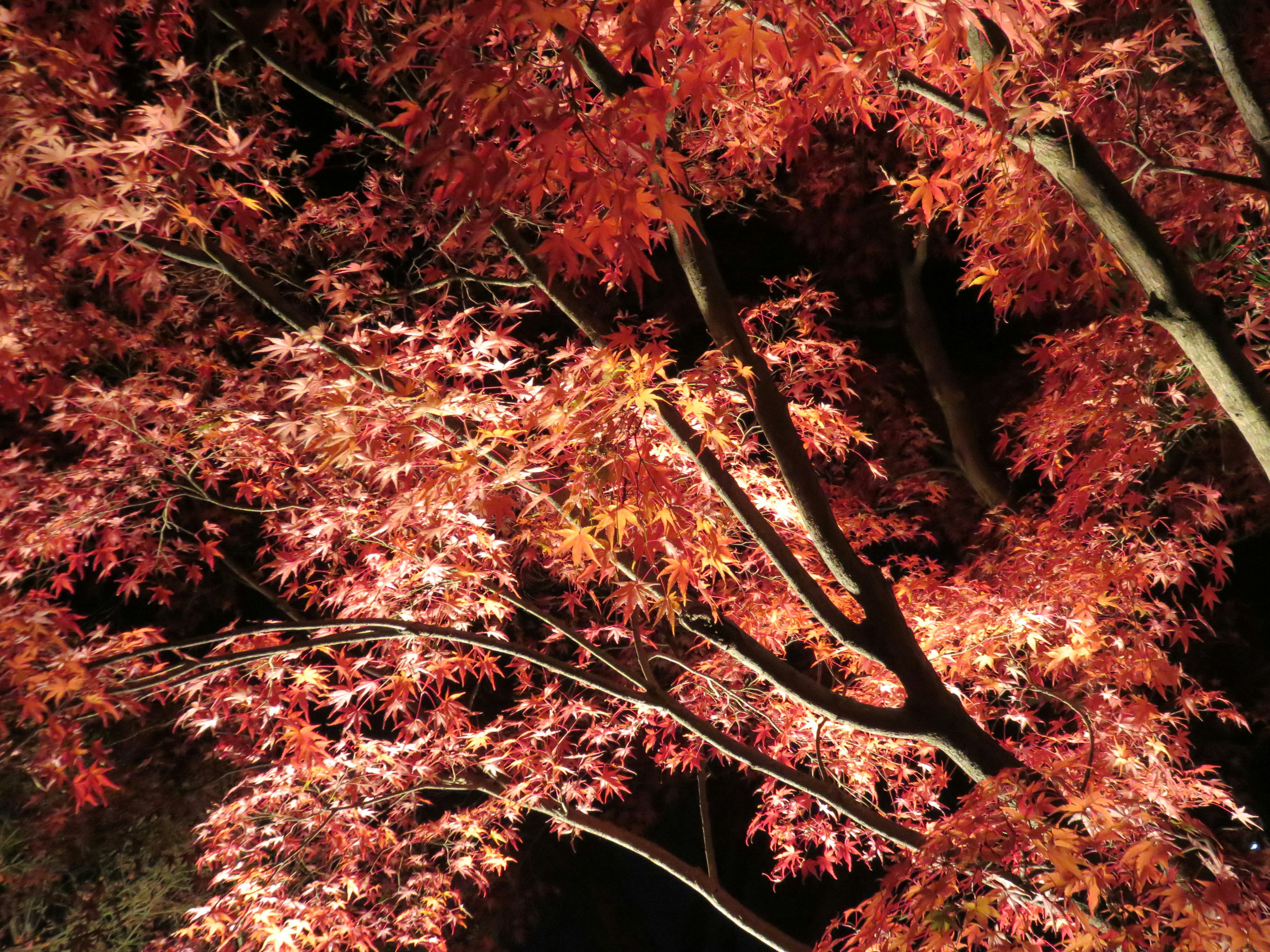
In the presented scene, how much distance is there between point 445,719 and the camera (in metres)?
4.59

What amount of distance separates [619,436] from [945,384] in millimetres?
5805

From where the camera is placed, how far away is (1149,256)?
107 inches

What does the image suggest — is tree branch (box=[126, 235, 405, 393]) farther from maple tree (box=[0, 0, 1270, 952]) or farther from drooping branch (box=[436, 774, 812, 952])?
drooping branch (box=[436, 774, 812, 952])

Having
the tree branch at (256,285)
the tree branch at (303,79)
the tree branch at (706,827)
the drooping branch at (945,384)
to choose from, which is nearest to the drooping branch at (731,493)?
the tree branch at (303,79)

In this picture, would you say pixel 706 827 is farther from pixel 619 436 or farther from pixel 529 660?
pixel 619 436

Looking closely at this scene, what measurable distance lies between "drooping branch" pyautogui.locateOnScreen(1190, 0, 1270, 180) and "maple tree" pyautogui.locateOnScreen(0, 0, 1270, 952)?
0.02 meters

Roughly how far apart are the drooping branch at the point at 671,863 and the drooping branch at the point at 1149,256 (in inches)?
127

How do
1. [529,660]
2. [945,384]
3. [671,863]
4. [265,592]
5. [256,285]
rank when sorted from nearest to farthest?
[256,285], [529,660], [671,863], [265,592], [945,384]

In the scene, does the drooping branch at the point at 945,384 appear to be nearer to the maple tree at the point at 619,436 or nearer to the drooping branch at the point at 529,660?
the maple tree at the point at 619,436

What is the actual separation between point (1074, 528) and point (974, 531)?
2.54m

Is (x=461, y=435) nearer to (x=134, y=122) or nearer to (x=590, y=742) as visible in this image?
(x=134, y=122)

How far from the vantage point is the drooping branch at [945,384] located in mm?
7430

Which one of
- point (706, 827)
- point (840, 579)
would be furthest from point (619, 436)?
point (706, 827)

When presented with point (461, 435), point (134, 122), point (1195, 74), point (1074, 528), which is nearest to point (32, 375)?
point (134, 122)
